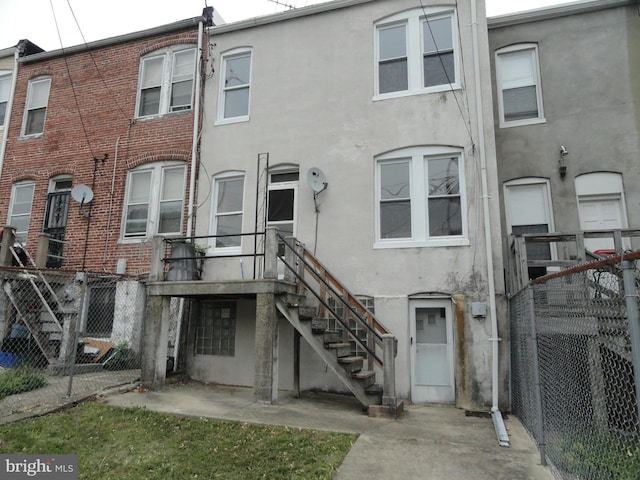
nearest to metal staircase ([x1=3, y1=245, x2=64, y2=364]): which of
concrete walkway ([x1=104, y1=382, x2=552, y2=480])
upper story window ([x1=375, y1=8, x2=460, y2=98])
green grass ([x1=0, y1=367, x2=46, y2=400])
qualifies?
green grass ([x1=0, y1=367, x2=46, y2=400])

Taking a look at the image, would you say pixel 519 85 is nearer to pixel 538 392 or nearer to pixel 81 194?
pixel 538 392

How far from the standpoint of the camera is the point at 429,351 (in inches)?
313

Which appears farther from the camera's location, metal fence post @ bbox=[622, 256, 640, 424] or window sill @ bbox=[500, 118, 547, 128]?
window sill @ bbox=[500, 118, 547, 128]

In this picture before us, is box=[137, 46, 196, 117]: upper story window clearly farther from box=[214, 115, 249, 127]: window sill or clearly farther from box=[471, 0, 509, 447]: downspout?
box=[471, 0, 509, 447]: downspout

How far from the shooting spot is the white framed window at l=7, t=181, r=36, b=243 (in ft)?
38.5

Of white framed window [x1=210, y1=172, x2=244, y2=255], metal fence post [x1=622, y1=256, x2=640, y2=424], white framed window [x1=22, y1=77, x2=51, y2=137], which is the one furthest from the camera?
white framed window [x1=22, y1=77, x2=51, y2=137]

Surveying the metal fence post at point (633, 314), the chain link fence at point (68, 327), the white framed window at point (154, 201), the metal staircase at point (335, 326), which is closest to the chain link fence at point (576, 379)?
the metal fence post at point (633, 314)

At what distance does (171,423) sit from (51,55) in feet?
37.9

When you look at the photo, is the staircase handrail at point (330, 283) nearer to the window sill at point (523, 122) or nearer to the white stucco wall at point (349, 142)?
the white stucco wall at point (349, 142)

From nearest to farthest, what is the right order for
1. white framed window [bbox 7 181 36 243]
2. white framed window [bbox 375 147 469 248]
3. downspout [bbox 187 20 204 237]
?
white framed window [bbox 375 147 469 248]
downspout [bbox 187 20 204 237]
white framed window [bbox 7 181 36 243]

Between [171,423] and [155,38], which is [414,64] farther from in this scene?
[171,423]

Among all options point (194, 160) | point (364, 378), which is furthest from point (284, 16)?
point (364, 378)

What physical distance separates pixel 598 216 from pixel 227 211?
26.1ft

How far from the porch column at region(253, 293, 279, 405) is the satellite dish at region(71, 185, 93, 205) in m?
6.15
